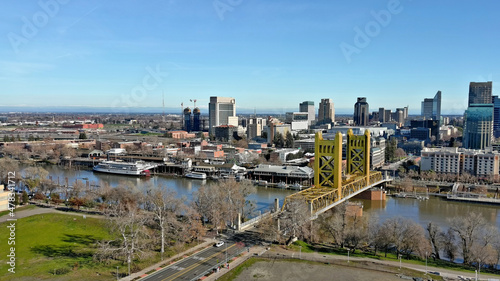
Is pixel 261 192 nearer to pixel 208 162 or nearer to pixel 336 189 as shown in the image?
pixel 336 189

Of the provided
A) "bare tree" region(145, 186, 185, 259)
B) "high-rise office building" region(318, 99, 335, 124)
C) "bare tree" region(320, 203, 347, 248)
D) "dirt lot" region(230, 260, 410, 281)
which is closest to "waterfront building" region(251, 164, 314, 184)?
"bare tree" region(320, 203, 347, 248)

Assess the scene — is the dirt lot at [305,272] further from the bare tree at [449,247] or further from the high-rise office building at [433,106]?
the high-rise office building at [433,106]

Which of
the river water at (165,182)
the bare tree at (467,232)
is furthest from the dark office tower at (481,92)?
the bare tree at (467,232)

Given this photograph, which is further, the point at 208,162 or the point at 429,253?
the point at 208,162

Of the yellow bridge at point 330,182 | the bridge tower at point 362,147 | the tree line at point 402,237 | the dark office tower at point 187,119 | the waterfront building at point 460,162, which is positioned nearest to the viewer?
the tree line at point 402,237

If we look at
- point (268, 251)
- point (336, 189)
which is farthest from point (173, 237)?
point (336, 189)

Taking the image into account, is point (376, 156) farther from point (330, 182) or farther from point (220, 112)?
point (220, 112)

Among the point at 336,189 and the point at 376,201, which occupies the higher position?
the point at 336,189
